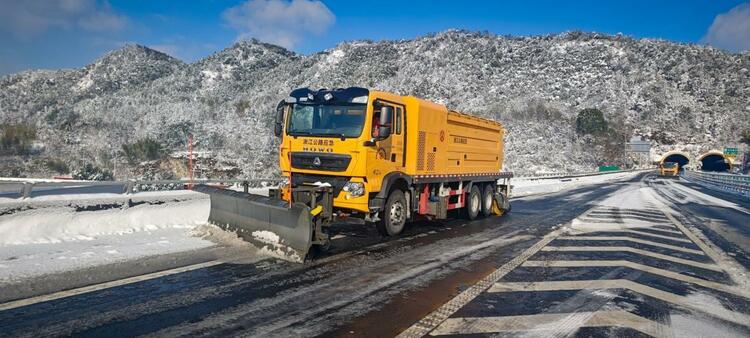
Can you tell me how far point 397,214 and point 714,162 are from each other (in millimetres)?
88793

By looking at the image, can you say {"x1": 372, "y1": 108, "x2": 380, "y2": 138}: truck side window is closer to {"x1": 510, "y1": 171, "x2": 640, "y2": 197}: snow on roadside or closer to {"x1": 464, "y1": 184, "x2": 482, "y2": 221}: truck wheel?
{"x1": 464, "y1": 184, "x2": 482, "y2": 221}: truck wheel

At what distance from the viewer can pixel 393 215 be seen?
29.6ft

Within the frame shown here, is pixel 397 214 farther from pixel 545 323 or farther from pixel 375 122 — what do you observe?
pixel 545 323

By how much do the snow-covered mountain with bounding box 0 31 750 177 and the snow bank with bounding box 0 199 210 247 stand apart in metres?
35.3

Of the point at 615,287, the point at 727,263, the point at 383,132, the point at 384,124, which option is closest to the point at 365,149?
the point at 383,132

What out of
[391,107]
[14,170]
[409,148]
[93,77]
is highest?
[93,77]

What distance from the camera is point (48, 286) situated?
5.18m

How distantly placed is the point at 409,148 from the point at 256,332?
607cm

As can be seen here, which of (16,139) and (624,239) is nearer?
(624,239)

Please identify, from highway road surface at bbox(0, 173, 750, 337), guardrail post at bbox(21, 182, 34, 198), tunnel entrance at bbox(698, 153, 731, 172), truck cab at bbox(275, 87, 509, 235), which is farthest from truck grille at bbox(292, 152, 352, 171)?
tunnel entrance at bbox(698, 153, 731, 172)

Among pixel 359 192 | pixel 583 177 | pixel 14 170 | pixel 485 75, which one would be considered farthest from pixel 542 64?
pixel 359 192

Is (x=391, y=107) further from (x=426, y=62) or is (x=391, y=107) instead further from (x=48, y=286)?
(x=426, y=62)

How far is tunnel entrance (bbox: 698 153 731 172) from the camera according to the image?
231ft

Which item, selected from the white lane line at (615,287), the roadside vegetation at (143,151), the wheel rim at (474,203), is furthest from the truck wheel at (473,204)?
the roadside vegetation at (143,151)
